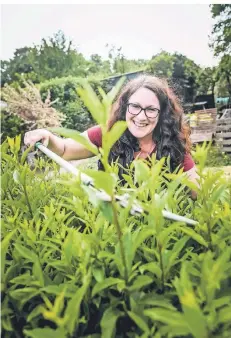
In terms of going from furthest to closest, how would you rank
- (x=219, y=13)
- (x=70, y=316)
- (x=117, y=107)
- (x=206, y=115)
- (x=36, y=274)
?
(x=206, y=115), (x=219, y=13), (x=117, y=107), (x=36, y=274), (x=70, y=316)

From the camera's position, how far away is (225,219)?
22.8 inches

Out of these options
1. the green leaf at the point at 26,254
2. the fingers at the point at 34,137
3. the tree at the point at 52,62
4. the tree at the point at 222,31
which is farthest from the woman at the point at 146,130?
the tree at the point at 52,62

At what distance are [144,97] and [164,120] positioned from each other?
0.18 m

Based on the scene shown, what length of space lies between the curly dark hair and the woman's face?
4 cm

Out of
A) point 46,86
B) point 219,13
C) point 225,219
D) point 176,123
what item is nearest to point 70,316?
point 225,219

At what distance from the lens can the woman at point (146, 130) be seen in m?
1.74

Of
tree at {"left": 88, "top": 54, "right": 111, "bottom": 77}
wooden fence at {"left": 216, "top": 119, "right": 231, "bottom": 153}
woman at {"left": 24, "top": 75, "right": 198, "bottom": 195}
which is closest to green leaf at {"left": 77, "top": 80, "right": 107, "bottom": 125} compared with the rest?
woman at {"left": 24, "top": 75, "right": 198, "bottom": 195}

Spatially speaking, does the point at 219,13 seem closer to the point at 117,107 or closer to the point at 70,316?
A: the point at 117,107

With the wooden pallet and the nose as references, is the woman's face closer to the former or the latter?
the nose

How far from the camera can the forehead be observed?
1.84 metres

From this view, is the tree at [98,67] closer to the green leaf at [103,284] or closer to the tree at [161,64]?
the tree at [161,64]

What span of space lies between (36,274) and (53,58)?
17.3 ft

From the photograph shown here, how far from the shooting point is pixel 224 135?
5.20 meters

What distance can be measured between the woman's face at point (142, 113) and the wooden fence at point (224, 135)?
10.9 ft
